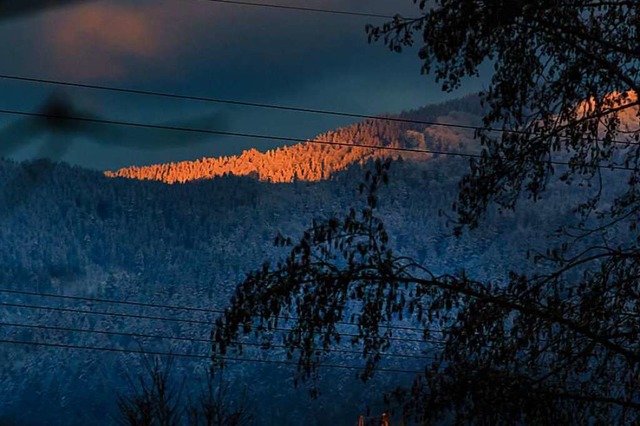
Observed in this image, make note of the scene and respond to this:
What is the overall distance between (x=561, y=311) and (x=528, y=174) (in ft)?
4.55

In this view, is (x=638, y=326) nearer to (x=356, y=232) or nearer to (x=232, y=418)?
(x=356, y=232)

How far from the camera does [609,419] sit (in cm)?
988

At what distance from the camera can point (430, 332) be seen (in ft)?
31.9

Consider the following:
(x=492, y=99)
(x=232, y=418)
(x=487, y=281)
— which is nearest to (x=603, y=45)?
(x=492, y=99)

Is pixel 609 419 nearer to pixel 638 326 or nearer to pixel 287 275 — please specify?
pixel 638 326

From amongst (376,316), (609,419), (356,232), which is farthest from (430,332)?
(609,419)

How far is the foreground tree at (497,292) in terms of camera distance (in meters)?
9.53

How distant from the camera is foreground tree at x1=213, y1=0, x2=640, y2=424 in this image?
9.53 metres

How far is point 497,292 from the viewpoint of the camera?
32.8 ft

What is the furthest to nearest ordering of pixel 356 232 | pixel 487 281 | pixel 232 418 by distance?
pixel 232 418 → pixel 487 281 → pixel 356 232

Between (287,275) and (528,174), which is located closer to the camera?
(287,275)

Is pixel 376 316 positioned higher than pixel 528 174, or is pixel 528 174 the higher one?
pixel 528 174

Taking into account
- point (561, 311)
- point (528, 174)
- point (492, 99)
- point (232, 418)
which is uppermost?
point (492, 99)

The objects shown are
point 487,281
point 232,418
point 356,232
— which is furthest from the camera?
point 232,418
